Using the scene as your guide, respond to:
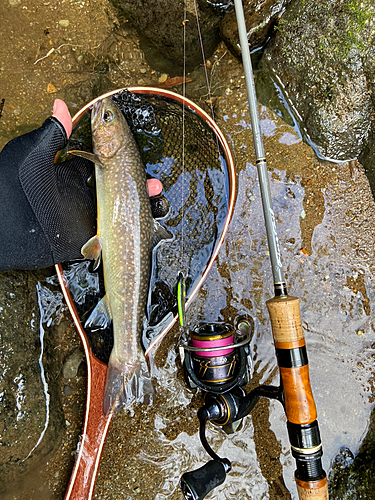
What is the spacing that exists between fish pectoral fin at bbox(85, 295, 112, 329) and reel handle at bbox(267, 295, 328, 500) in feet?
3.28

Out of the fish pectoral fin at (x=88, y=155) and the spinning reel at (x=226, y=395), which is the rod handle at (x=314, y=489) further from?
the fish pectoral fin at (x=88, y=155)

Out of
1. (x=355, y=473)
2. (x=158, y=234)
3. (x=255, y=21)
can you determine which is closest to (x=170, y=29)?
(x=255, y=21)

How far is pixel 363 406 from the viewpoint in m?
2.51

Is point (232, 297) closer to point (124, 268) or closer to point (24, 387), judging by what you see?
point (124, 268)

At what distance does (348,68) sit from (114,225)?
1.79 meters

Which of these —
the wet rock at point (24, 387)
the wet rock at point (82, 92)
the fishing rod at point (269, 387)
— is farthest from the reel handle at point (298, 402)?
the wet rock at point (82, 92)

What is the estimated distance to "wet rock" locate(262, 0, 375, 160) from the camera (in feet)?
7.68

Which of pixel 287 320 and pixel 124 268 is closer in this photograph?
pixel 287 320

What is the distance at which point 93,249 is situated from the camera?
2176mm

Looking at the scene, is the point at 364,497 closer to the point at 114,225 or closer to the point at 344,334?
the point at 344,334

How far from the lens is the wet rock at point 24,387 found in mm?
2156

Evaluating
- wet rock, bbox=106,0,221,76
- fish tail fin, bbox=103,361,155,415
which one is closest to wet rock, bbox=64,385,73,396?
fish tail fin, bbox=103,361,155,415

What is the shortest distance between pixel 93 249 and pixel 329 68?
1903 millimetres

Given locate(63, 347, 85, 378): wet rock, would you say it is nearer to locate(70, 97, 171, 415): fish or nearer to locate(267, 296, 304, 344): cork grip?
locate(70, 97, 171, 415): fish
